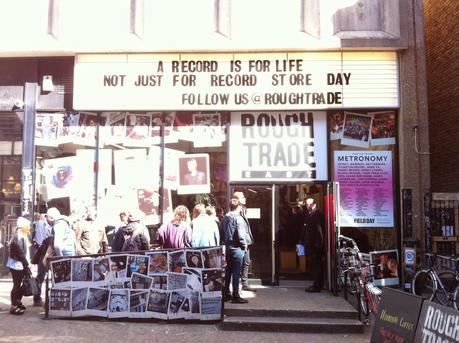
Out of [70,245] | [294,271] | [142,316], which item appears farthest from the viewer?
[294,271]

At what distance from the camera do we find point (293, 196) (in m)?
9.84

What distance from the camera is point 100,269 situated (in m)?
7.35

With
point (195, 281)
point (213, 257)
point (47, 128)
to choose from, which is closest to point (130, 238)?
point (195, 281)

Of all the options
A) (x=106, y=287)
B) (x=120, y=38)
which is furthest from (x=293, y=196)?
(x=120, y=38)

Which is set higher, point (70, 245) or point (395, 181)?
point (395, 181)

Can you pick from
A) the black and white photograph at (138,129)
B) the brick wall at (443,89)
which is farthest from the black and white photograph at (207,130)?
the brick wall at (443,89)

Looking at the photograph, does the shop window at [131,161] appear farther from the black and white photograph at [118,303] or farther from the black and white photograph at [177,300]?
the black and white photograph at [177,300]

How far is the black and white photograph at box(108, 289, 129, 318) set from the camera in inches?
285

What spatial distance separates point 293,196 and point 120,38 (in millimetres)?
5054

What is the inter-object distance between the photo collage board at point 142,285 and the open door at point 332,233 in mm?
2476

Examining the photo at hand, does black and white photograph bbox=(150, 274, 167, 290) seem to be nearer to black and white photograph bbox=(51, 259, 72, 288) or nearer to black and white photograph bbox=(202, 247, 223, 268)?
black and white photograph bbox=(202, 247, 223, 268)

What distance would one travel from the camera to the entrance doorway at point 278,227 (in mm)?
9633

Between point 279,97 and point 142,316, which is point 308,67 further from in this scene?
point 142,316

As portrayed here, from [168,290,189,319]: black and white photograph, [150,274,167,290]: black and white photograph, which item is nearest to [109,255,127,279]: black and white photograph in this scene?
[150,274,167,290]: black and white photograph
